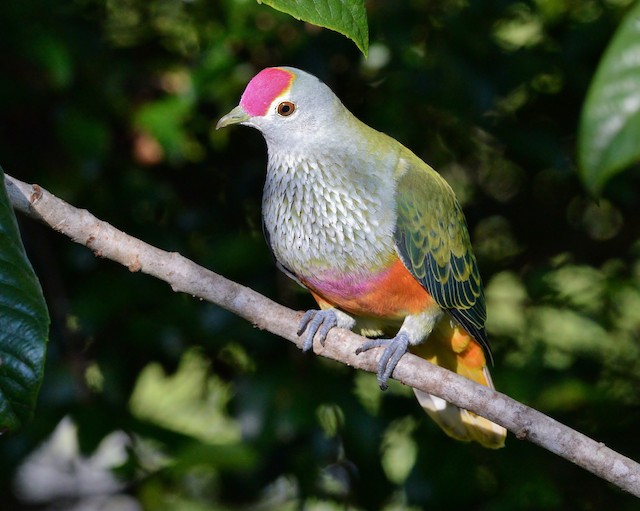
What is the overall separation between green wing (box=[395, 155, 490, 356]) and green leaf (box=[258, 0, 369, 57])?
1.03 m

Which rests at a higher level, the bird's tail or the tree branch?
the tree branch

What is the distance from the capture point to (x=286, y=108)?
2.17 metres

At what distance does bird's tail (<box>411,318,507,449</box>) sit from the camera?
2.50 metres

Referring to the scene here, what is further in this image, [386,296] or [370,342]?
[386,296]

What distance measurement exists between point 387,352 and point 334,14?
113 centimetres

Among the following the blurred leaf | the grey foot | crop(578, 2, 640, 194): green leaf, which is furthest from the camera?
the blurred leaf

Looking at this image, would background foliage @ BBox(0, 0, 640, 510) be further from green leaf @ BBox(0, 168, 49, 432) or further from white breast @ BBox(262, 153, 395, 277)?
green leaf @ BBox(0, 168, 49, 432)

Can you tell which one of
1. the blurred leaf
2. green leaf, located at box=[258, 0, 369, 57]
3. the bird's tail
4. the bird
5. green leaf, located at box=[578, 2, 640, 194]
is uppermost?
green leaf, located at box=[258, 0, 369, 57]

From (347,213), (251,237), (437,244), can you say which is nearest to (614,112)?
(347,213)

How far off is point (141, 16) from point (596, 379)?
184 centimetres

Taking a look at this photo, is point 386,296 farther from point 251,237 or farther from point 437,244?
point 251,237

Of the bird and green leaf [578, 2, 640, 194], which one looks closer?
green leaf [578, 2, 640, 194]

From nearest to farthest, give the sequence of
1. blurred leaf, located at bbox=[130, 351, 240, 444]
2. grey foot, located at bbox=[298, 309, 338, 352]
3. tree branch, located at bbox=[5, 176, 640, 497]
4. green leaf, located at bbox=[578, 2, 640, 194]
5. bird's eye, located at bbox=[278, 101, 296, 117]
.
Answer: green leaf, located at bbox=[578, 2, 640, 194], tree branch, located at bbox=[5, 176, 640, 497], grey foot, located at bbox=[298, 309, 338, 352], bird's eye, located at bbox=[278, 101, 296, 117], blurred leaf, located at bbox=[130, 351, 240, 444]

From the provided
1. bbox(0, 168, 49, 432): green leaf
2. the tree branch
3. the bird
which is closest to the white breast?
the bird
